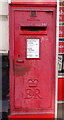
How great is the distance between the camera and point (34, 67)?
446 centimetres

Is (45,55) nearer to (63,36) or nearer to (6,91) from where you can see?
(63,36)

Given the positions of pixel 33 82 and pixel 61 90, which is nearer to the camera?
pixel 33 82

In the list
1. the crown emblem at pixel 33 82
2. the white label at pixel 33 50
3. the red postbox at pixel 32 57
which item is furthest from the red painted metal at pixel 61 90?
the white label at pixel 33 50

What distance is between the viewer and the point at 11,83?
4477mm

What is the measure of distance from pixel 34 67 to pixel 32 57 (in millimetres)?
Result: 206

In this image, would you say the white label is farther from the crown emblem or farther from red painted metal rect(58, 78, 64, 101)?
red painted metal rect(58, 78, 64, 101)

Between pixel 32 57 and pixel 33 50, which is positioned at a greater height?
pixel 33 50

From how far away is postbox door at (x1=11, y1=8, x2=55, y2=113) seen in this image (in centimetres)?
439

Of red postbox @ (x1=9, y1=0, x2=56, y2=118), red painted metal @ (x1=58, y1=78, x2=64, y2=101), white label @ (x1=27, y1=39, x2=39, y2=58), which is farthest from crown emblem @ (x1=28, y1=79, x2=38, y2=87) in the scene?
red painted metal @ (x1=58, y1=78, x2=64, y2=101)

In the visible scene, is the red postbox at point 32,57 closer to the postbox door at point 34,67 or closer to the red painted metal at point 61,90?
the postbox door at point 34,67

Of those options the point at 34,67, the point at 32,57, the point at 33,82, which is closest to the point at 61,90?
the point at 33,82

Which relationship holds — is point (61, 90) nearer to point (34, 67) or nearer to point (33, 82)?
point (33, 82)

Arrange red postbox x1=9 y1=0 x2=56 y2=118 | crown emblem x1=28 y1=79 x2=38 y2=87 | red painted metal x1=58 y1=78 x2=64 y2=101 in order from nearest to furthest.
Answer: red postbox x1=9 y1=0 x2=56 y2=118, crown emblem x1=28 y1=79 x2=38 y2=87, red painted metal x1=58 y1=78 x2=64 y2=101

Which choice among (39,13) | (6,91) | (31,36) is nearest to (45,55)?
(31,36)
